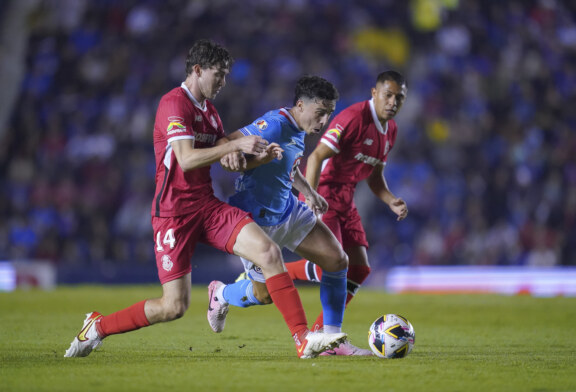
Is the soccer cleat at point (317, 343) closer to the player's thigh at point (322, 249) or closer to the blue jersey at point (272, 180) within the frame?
the player's thigh at point (322, 249)

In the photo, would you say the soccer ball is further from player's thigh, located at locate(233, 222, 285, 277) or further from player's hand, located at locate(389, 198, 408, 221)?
player's hand, located at locate(389, 198, 408, 221)

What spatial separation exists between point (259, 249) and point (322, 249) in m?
0.78

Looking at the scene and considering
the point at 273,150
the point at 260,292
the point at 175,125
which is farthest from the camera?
the point at 260,292

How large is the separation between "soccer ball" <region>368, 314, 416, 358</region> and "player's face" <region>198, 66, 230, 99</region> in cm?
223

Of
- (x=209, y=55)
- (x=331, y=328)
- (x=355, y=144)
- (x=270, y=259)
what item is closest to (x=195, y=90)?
(x=209, y=55)

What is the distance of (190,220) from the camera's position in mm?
6168

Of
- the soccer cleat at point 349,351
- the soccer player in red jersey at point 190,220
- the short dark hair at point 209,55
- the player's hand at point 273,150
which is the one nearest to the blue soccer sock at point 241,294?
the soccer cleat at point 349,351

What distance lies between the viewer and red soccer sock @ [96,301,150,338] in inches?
243

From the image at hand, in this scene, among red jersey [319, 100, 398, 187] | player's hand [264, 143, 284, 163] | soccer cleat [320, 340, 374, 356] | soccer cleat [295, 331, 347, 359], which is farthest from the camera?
red jersey [319, 100, 398, 187]

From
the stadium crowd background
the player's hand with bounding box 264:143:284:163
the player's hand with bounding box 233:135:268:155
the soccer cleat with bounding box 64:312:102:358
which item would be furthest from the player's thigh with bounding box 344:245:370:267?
the stadium crowd background

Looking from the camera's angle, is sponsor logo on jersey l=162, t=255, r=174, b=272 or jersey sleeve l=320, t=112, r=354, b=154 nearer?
sponsor logo on jersey l=162, t=255, r=174, b=272

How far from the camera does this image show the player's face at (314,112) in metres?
6.40

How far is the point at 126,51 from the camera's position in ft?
66.6

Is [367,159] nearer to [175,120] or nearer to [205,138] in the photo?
[205,138]
